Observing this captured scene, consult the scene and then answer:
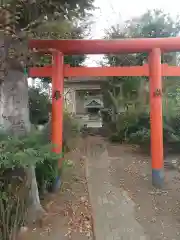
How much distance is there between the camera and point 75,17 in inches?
157

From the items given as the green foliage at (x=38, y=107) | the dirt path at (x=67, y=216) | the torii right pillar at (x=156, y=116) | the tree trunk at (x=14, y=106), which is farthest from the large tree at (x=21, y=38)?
the green foliage at (x=38, y=107)

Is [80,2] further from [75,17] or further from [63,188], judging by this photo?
[63,188]

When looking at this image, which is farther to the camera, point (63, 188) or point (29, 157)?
point (63, 188)

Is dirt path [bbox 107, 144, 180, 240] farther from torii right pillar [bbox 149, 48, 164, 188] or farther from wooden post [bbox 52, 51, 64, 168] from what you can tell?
wooden post [bbox 52, 51, 64, 168]

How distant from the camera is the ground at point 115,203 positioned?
369 cm

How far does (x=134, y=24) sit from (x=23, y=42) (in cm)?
751

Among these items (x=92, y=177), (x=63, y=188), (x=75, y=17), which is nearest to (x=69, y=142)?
(x=92, y=177)

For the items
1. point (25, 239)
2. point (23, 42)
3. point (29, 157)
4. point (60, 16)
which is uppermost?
point (60, 16)

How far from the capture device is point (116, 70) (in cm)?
543

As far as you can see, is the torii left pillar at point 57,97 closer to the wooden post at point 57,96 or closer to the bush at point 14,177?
the wooden post at point 57,96

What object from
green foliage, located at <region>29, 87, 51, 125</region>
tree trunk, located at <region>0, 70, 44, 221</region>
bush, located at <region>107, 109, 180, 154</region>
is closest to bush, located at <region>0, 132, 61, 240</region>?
tree trunk, located at <region>0, 70, 44, 221</region>

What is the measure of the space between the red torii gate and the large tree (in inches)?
40.3

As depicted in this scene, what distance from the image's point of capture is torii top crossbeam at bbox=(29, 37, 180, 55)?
5.14 meters

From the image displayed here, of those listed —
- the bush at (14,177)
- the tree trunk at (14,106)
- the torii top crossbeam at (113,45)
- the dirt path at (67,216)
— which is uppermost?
the torii top crossbeam at (113,45)
